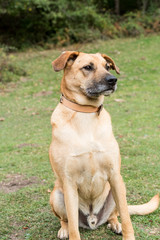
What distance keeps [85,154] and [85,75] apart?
843mm

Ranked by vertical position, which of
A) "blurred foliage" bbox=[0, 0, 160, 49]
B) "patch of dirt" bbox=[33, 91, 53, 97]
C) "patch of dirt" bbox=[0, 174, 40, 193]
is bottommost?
"patch of dirt" bbox=[33, 91, 53, 97]

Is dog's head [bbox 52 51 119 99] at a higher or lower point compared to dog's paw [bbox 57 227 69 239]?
higher

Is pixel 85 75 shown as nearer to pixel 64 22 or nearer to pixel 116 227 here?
pixel 116 227

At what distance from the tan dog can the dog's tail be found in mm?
319

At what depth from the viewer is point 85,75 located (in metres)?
3.68

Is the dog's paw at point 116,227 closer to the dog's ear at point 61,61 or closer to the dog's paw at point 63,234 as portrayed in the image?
the dog's paw at point 63,234

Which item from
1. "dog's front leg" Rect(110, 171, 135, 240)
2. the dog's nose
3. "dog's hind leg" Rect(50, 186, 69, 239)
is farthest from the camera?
"dog's hind leg" Rect(50, 186, 69, 239)

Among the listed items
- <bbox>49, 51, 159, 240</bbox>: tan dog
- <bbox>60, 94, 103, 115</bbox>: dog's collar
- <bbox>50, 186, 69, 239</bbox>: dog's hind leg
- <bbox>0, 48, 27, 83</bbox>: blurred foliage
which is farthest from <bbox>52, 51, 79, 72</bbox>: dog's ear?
<bbox>0, 48, 27, 83</bbox>: blurred foliage

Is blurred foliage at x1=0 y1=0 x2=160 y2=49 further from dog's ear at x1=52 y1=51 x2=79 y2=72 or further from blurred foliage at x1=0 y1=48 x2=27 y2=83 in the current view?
dog's ear at x1=52 y1=51 x2=79 y2=72

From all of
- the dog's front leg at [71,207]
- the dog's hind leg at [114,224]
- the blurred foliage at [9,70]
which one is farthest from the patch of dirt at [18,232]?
the blurred foliage at [9,70]

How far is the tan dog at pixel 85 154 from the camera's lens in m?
3.40

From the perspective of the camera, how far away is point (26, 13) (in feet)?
65.4

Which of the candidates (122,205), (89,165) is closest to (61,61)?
(89,165)

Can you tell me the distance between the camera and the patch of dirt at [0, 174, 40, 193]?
5.39 meters
